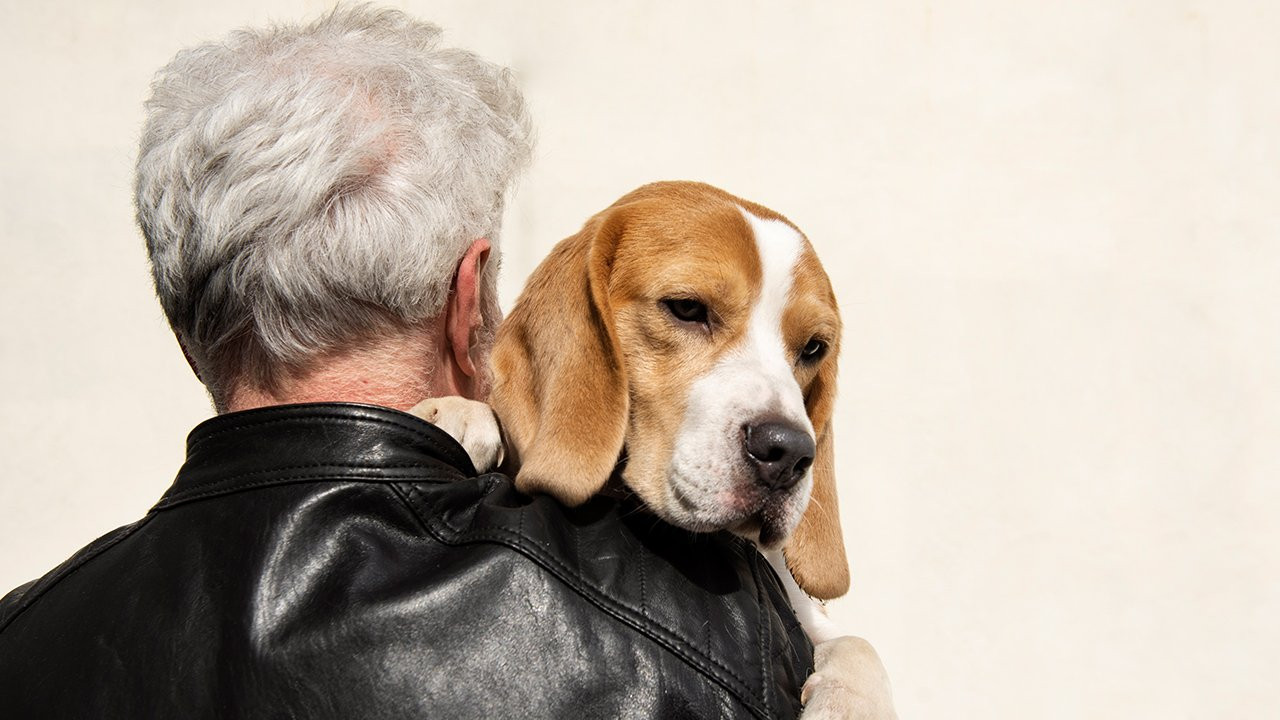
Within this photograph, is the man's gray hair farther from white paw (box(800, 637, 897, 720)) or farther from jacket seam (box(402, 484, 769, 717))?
white paw (box(800, 637, 897, 720))

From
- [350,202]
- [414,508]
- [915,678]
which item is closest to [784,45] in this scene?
[915,678]

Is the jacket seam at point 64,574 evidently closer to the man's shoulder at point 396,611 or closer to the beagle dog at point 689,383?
the man's shoulder at point 396,611

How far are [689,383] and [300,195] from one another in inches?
37.1

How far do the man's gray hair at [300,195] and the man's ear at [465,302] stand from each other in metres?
0.03

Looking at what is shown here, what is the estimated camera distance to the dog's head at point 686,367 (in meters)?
2.34

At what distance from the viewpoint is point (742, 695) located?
170cm

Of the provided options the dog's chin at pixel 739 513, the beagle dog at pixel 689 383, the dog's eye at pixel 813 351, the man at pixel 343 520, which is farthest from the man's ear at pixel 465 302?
Result: the dog's eye at pixel 813 351

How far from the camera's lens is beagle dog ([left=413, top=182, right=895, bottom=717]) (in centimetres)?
232

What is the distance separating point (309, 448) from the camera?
1.79m

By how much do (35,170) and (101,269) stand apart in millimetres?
574

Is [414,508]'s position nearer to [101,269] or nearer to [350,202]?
[350,202]

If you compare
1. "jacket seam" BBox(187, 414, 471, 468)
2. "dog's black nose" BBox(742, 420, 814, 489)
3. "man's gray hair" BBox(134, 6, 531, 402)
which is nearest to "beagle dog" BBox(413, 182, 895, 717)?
"dog's black nose" BBox(742, 420, 814, 489)

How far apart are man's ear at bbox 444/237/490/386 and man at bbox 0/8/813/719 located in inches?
0.5

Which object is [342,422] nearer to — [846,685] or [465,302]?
[465,302]
